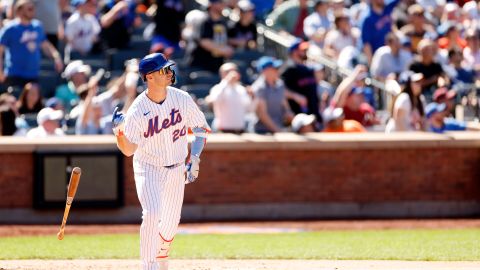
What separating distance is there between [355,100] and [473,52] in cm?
370

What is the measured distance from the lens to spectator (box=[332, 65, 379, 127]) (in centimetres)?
1688

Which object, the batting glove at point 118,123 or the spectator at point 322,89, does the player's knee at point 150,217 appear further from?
the spectator at point 322,89

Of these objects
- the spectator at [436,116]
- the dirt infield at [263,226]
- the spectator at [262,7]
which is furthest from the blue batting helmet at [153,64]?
the spectator at [262,7]

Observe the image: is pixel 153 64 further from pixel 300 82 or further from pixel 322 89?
pixel 322 89

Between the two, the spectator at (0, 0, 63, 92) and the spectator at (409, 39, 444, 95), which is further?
the spectator at (409, 39, 444, 95)

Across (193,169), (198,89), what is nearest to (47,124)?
(198,89)

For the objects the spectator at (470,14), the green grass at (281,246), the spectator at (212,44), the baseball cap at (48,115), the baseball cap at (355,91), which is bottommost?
the green grass at (281,246)

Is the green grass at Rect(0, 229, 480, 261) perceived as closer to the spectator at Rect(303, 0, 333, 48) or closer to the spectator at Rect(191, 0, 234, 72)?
the spectator at Rect(191, 0, 234, 72)

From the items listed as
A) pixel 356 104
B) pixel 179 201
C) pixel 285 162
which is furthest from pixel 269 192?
pixel 179 201

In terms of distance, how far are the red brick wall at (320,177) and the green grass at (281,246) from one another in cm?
154

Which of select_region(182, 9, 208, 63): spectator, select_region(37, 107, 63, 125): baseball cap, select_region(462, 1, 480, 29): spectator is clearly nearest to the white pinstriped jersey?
select_region(37, 107, 63, 125): baseball cap

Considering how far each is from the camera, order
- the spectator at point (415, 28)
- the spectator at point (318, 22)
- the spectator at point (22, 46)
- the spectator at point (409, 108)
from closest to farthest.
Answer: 1. the spectator at point (409, 108)
2. the spectator at point (22, 46)
3. the spectator at point (415, 28)
4. the spectator at point (318, 22)

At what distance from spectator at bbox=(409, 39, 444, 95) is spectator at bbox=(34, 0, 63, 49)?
17.3ft

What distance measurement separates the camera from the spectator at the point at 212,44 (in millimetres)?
18438
